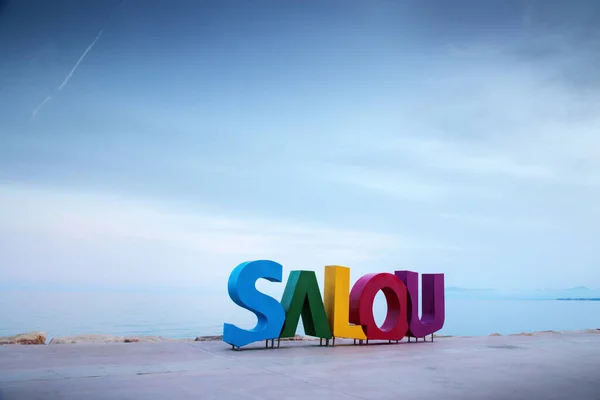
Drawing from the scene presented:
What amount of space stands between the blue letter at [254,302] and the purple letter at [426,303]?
4134mm

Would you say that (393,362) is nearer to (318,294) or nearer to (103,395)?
(318,294)

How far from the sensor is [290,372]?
28.6 ft

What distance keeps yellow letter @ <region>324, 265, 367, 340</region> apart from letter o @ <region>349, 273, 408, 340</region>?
200 millimetres

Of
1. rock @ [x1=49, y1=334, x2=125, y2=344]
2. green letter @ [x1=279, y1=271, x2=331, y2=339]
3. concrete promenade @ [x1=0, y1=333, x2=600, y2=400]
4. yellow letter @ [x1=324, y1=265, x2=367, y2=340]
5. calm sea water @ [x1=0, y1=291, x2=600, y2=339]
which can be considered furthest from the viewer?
calm sea water @ [x1=0, y1=291, x2=600, y2=339]

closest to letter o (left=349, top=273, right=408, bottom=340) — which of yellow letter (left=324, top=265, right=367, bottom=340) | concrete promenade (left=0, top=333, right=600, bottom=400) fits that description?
yellow letter (left=324, top=265, right=367, bottom=340)

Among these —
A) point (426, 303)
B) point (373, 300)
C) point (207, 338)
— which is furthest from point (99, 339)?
point (426, 303)

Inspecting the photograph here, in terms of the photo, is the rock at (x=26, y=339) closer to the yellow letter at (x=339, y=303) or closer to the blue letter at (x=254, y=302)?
the blue letter at (x=254, y=302)

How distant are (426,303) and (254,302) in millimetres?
5977

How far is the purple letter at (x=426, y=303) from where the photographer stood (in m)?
14.5

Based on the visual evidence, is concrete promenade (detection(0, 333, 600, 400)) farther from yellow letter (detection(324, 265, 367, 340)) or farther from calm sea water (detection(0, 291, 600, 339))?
calm sea water (detection(0, 291, 600, 339))

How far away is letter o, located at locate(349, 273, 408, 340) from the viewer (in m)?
13.2

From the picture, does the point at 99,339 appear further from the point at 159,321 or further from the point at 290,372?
the point at 159,321

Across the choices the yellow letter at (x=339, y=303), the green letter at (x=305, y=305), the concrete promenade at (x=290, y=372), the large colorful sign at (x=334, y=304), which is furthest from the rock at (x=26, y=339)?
the yellow letter at (x=339, y=303)

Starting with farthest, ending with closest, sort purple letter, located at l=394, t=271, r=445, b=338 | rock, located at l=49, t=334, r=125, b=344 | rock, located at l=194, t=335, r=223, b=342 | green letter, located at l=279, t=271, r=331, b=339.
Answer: purple letter, located at l=394, t=271, r=445, b=338 < rock, located at l=194, t=335, r=223, b=342 < green letter, located at l=279, t=271, r=331, b=339 < rock, located at l=49, t=334, r=125, b=344
